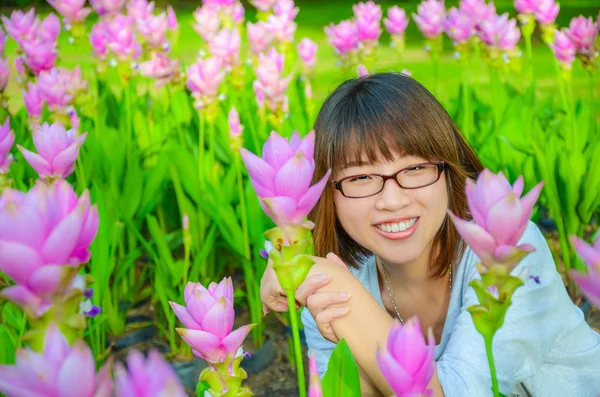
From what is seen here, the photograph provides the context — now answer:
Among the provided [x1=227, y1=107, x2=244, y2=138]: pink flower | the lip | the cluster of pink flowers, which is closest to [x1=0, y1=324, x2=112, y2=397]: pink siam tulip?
the lip

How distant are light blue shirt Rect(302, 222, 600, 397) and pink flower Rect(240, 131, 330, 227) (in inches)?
23.6

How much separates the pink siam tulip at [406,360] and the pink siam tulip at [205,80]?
1.80m

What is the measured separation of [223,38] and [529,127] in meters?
1.19

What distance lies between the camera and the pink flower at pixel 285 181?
0.88m

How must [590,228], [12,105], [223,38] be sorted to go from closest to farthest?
Answer: [223,38], [590,228], [12,105]

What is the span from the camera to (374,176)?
5.17ft

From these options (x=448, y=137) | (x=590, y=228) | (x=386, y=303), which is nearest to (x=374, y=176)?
(x=448, y=137)

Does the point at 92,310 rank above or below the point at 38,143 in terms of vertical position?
below

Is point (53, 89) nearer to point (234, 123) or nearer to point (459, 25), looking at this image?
point (234, 123)

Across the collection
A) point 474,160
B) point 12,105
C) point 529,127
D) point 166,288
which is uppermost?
point 474,160

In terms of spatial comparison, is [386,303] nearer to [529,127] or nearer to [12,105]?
[529,127]

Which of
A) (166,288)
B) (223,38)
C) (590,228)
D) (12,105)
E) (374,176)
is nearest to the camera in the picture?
(374,176)

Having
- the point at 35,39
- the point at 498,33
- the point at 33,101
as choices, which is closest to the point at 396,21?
the point at 498,33

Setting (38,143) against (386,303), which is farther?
(386,303)
